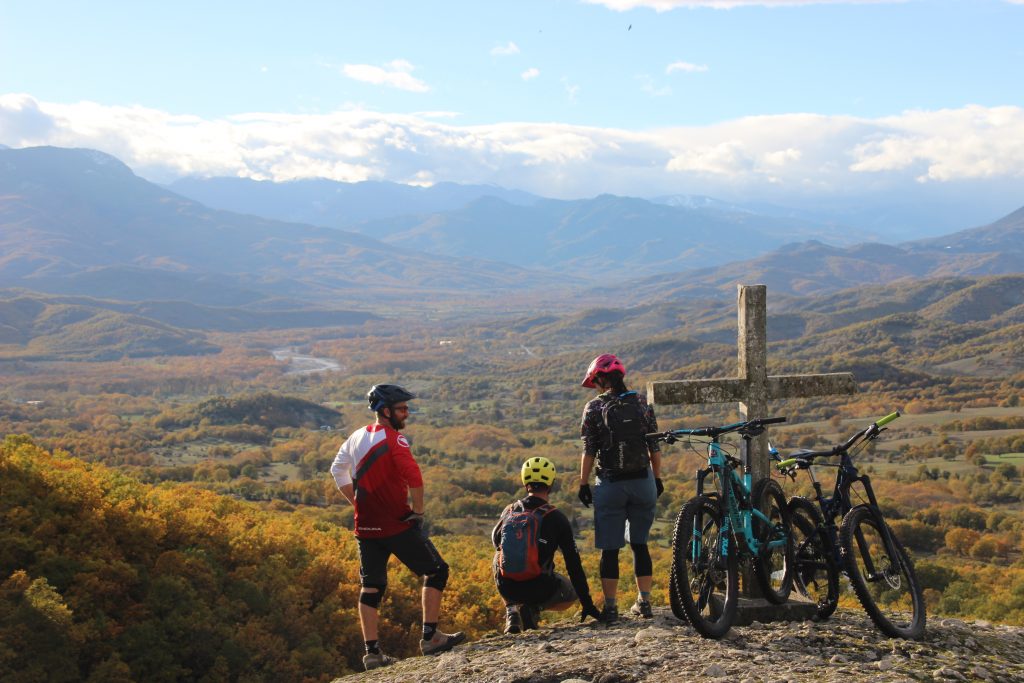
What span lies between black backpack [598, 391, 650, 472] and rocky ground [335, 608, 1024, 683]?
1.33 m

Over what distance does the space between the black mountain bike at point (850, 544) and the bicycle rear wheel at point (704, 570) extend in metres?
0.88

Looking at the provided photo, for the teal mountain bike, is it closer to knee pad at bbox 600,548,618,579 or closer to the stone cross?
knee pad at bbox 600,548,618,579

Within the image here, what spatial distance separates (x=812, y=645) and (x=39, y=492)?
9.54 meters

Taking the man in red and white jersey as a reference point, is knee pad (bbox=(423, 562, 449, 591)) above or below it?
below

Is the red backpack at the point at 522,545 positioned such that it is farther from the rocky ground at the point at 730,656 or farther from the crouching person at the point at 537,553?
the rocky ground at the point at 730,656

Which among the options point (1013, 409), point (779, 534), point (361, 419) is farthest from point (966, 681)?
point (361, 419)

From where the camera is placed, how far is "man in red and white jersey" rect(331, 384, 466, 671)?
23.0 feet

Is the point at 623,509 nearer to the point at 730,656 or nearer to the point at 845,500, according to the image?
the point at 730,656

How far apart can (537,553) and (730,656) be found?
180cm

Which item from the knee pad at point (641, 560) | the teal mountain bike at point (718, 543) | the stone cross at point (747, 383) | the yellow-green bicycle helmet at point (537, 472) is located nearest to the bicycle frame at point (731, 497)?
the teal mountain bike at point (718, 543)

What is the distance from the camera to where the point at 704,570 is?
6.71m

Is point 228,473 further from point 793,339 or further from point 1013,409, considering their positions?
point 793,339

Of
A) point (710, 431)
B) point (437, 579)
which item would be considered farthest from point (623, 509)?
point (437, 579)

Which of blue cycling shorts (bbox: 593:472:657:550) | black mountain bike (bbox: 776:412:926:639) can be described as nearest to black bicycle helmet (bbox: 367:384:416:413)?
blue cycling shorts (bbox: 593:472:657:550)
